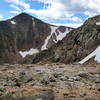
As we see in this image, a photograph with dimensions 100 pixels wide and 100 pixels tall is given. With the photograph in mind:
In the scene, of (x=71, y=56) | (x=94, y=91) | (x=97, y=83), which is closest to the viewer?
(x=94, y=91)

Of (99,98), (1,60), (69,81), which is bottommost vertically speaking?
(99,98)

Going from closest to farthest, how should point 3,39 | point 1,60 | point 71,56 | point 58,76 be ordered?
point 58,76 < point 71,56 < point 1,60 < point 3,39

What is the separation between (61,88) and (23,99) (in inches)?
133

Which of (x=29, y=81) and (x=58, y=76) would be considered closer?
(x=29, y=81)

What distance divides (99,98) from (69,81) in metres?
3.91

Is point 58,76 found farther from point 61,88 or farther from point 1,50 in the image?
point 1,50

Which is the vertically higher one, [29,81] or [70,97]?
[29,81]

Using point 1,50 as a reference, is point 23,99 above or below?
below

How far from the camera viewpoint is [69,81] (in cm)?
1755

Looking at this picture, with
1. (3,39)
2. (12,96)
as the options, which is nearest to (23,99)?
(12,96)

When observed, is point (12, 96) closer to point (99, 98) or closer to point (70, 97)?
point (70, 97)

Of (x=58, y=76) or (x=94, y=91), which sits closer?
(x=94, y=91)

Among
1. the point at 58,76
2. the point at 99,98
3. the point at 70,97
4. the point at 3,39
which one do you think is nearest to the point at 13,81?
the point at 58,76

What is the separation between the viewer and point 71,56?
61469mm
